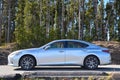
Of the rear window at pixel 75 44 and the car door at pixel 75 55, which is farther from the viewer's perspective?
the rear window at pixel 75 44

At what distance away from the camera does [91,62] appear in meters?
19.2

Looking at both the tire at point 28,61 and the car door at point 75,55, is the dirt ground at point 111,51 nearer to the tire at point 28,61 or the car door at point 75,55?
the tire at point 28,61

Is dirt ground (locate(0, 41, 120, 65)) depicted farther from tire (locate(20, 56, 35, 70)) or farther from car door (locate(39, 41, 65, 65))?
car door (locate(39, 41, 65, 65))

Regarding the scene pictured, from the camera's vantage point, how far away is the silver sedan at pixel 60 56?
18969mm

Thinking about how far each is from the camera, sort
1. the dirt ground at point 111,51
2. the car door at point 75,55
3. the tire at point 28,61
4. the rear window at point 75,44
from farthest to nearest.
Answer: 1. the dirt ground at point 111,51
2. the rear window at point 75,44
3. the car door at point 75,55
4. the tire at point 28,61

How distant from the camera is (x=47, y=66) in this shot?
21.1 metres

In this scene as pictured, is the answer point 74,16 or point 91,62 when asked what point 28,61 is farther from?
point 74,16

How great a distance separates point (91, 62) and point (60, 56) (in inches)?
61.8

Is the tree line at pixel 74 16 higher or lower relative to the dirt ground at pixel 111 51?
higher

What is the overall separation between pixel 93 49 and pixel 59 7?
113 feet

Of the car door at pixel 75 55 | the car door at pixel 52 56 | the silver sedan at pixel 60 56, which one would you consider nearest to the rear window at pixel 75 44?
the silver sedan at pixel 60 56

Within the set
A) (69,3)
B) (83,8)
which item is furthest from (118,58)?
(69,3)

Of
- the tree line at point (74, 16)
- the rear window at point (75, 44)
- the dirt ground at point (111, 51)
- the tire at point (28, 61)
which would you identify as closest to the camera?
the tire at point (28, 61)

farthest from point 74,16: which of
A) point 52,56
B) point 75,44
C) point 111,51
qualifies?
point 52,56
